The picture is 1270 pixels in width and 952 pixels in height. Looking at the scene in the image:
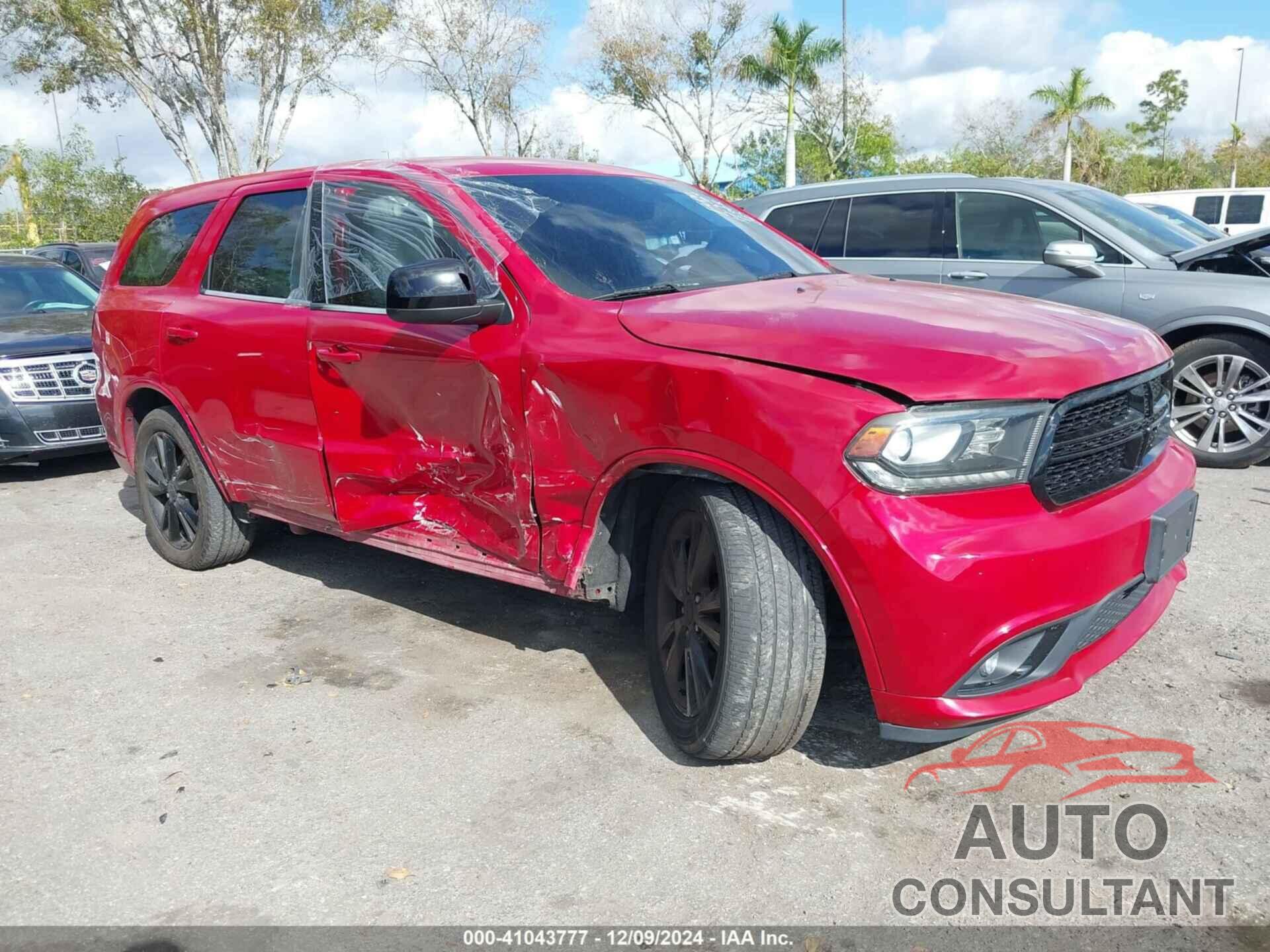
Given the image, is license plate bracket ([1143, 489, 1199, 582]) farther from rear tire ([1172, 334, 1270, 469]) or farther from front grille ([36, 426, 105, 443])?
front grille ([36, 426, 105, 443])

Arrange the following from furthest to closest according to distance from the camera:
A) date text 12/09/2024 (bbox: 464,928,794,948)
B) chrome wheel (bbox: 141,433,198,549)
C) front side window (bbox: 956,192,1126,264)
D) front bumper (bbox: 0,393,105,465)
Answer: front bumper (bbox: 0,393,105,465), front side window (bbox: 956,192,1126,264), chrome wheel (bbox: 141,433,198,549), date text 12/09/2024 (bbox: 464,928,794,948)

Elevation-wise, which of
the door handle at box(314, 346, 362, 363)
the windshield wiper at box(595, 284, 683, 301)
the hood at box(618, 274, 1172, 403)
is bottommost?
the door handle at box(314, 346, 362, 363)

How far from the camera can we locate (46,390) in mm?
7188

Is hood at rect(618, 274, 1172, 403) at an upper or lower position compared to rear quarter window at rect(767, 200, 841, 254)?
lower

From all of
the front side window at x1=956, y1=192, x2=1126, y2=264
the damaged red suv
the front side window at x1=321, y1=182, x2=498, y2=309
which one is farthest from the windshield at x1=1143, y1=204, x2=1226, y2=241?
the front side window at x1=321, y1=182, x2=498, y2=309

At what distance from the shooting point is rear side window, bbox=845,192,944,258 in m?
7.23

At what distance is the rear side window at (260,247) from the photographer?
4.17 meters

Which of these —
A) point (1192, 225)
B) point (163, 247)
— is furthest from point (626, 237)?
point (1192, 225)

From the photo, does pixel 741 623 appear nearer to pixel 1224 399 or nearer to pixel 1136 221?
pixel 1224 399

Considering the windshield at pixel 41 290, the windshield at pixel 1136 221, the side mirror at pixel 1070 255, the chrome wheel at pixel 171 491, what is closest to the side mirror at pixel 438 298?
the chrome wheel at pixel 171 491

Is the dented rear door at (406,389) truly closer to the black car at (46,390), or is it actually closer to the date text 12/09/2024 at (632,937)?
the date text 12/09/2024 at (632,937)

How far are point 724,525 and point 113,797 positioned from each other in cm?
197

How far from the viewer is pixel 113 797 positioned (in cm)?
297

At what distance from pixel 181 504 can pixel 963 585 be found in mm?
4026
